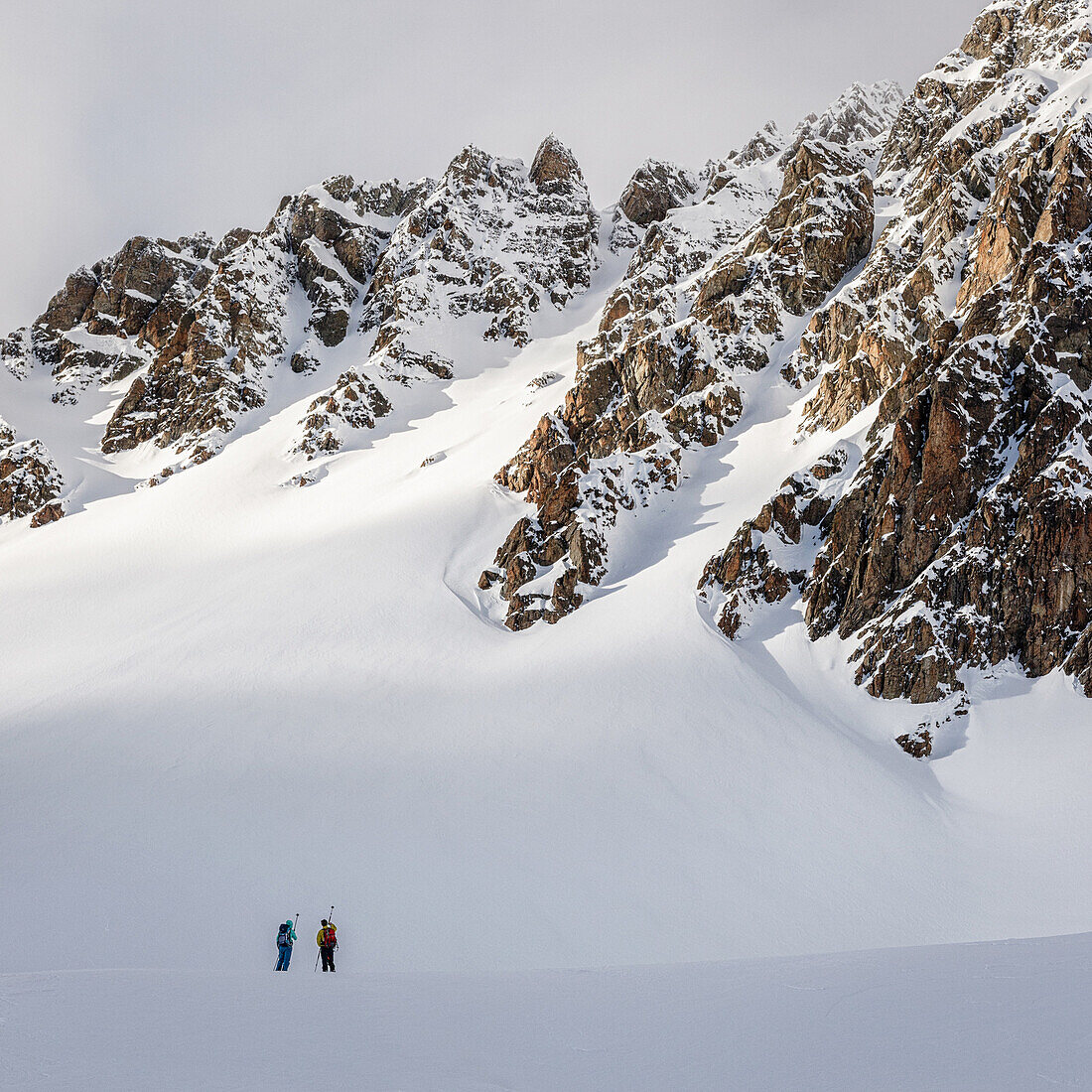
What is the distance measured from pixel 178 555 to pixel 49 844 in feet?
117

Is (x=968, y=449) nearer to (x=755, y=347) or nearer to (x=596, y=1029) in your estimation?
(x=755, y=347)

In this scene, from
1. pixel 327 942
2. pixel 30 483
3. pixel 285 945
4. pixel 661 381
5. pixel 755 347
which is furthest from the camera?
pixel 30 483

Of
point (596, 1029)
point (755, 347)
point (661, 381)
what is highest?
point (755, 347)

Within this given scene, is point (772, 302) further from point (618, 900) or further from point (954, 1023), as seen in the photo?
point (954, 1023)

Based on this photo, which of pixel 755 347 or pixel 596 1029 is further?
pixel 755 347

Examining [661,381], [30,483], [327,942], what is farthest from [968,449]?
[30,483]

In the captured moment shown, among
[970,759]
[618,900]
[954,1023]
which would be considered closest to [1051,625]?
[970,759]

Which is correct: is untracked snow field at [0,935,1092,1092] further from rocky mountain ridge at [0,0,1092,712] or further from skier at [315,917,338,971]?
rocky mountain ridge at [0,0,1092,712]

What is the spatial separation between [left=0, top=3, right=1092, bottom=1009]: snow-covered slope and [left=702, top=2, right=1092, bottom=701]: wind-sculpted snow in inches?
41.6

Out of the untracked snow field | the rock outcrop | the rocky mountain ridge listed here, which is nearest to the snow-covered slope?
the rock outcrop

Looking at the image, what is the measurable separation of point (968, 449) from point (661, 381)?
986 inches

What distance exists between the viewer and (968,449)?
35281mm

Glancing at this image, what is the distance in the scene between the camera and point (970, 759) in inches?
1160

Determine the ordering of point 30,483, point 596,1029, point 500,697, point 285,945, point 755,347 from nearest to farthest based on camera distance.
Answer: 1. point 596,1029
2. point 285,945
3. point 500,697
4. point 755,347
5. point 30,483
